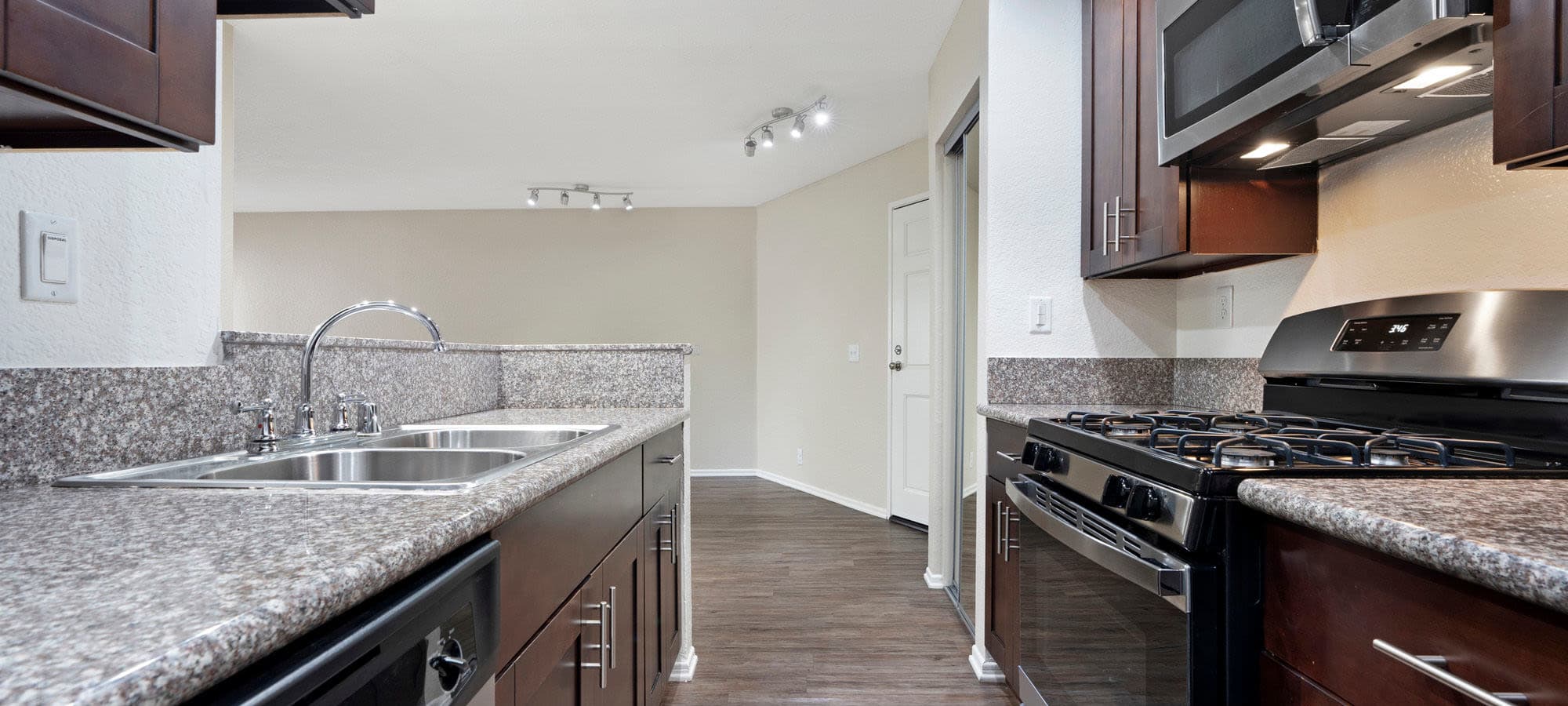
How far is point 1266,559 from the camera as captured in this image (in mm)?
952

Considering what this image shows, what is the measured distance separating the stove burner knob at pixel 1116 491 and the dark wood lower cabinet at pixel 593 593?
888 mm

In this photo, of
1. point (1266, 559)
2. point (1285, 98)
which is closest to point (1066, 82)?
point (1285, 98)

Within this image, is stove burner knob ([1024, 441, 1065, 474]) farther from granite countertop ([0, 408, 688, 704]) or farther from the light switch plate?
the light switch plate

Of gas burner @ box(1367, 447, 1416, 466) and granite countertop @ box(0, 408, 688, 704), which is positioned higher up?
gas burner @ box(1367, 447, 1416, 466)

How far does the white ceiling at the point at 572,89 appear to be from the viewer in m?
2.79

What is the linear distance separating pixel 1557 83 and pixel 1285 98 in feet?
1.28

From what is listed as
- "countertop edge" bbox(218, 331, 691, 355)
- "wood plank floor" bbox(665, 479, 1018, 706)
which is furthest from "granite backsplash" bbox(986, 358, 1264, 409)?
"countertop edge" bbox(218, 331, 691, 355)

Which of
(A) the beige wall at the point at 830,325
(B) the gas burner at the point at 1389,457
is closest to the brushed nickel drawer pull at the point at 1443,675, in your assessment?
(B) the gas burner at the point at 1389,457

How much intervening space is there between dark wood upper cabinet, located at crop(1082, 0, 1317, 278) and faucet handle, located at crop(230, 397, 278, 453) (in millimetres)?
1859

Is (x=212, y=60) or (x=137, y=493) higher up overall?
(x=212, y=60)

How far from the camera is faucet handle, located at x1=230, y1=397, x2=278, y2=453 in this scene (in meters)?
1.17

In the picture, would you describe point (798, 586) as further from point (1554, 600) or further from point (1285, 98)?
point (1554, 600)

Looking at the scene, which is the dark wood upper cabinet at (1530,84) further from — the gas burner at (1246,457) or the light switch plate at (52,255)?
the light switch plate at (52,255)

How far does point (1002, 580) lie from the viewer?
6.57 ft
